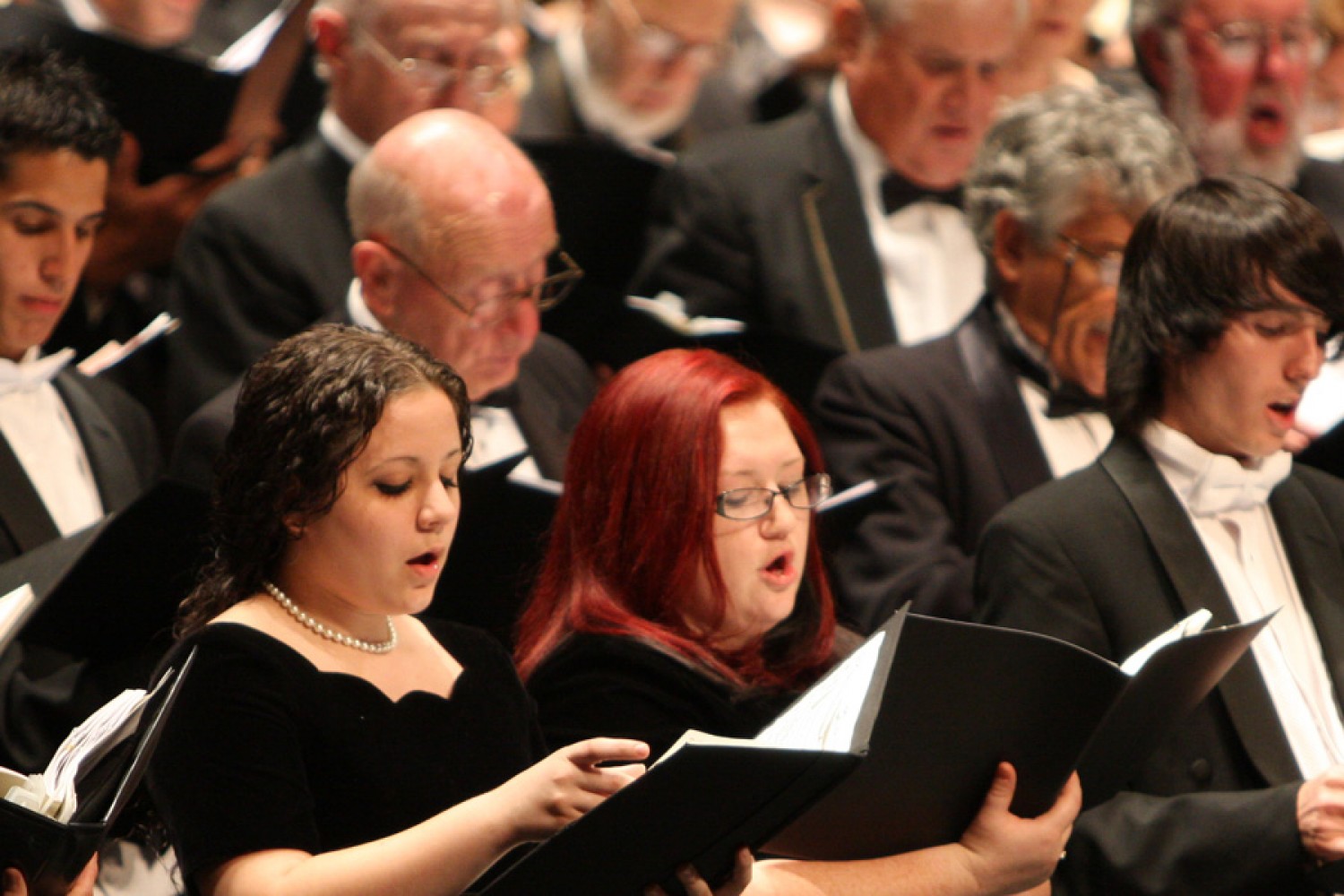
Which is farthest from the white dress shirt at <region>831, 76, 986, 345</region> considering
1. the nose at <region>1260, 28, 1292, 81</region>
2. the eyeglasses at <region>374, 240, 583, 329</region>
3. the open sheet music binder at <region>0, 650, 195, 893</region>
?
the open sheet music binder at <region>0, 650, 195, 893</region>

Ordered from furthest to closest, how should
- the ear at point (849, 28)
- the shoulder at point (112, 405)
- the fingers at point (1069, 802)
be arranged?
the ear at point (849, 28) → the shoulder at point (112, 405) → the fingers at point (1069, 802)

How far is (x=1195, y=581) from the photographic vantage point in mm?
3168

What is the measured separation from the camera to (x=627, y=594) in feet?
9.59

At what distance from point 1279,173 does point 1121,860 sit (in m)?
2.34

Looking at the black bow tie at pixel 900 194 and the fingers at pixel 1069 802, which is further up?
the fingers at pixel 1069 802

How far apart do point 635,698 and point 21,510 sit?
3.98ft

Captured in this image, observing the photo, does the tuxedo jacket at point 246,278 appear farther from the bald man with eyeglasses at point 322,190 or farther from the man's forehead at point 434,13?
the man's forehead at point 434,13

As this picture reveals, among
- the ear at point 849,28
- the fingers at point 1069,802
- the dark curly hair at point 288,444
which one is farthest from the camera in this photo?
the ear at point 849,28

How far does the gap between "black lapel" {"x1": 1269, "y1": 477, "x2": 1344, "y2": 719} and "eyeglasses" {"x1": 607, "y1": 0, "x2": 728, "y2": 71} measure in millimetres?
2527

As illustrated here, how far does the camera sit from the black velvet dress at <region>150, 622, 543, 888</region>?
225 cm

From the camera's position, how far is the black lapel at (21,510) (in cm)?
337

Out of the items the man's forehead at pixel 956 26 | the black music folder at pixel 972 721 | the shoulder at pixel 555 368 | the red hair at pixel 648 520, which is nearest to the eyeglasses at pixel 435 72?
the shoulder at pixel 555 368

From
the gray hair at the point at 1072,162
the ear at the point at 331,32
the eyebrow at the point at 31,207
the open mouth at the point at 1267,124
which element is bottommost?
the open mouth at the point at 1267,124

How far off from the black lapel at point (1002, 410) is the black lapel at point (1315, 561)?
1.67 ft
